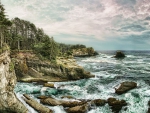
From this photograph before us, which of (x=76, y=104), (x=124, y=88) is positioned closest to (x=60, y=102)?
(x=76, y=104)

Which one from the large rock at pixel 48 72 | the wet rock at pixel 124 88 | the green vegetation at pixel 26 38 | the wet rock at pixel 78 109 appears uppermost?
the green vegetation at pixel 26 38

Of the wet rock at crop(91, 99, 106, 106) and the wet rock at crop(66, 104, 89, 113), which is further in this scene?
the wet rock at crop(91, 99, 106, 106)

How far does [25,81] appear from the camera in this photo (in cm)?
3962

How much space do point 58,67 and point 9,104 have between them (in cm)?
2246

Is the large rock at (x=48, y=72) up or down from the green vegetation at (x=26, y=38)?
down

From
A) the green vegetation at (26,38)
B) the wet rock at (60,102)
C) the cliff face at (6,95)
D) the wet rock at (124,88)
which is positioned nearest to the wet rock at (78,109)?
the wet rock at (60,102)

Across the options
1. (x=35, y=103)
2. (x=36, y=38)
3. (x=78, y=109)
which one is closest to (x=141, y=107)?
(x=78, y=109)

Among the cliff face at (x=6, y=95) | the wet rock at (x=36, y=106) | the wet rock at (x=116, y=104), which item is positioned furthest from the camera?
the wet rock at (x=116, y=104)

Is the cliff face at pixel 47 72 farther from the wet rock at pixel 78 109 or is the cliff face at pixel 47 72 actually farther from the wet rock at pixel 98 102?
the wet rock at pixel 78 109

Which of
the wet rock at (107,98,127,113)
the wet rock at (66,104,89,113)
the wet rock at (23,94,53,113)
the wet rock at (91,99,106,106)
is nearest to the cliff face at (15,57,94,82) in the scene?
the wet rock at (23,94,53,113)

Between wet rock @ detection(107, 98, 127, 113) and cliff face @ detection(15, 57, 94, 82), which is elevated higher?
cliff face @ detection(15, 57, 94, 82)

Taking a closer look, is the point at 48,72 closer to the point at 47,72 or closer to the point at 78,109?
the point at 47,72

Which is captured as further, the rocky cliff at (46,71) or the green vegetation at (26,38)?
the green vegetation at (26,38)

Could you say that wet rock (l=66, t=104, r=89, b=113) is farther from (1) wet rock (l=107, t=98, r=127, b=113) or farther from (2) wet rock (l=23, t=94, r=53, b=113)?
(1) wet rock (l=107, t=98, r=127, b=113)
